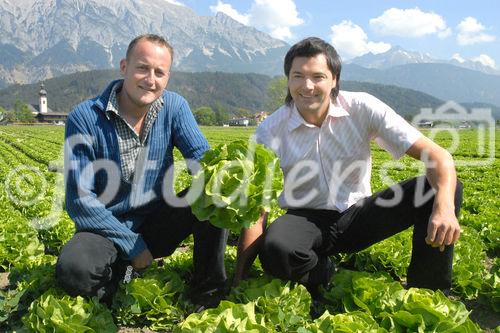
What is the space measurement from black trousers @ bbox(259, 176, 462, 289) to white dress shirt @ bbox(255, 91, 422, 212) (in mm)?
153

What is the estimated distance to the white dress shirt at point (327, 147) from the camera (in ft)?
12.8

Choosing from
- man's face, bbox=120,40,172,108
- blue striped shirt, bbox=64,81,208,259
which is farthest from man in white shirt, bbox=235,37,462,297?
man's face, bbox=120,40,172,108

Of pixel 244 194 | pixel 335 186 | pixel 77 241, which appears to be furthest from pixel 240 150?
pixel 77 241

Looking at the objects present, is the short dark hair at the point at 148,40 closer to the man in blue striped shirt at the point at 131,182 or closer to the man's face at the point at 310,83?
the man in blue striped shirt at the point at 131,182

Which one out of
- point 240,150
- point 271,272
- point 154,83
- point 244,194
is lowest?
point 271,272

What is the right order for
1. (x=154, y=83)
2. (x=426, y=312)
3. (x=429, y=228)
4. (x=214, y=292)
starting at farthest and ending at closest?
(x=214, y=292) → (x=154, y=83) → (x=429, y=228) → (x=426, y=312)

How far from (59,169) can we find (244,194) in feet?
48.6

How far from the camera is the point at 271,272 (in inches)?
143

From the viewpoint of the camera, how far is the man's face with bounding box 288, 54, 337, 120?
3.66 m

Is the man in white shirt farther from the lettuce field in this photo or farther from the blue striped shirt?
the blue striped shirt

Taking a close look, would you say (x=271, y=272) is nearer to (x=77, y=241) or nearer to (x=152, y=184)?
(x=152, y=184)

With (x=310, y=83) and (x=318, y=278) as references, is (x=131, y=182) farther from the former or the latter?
(x=318, y=278)

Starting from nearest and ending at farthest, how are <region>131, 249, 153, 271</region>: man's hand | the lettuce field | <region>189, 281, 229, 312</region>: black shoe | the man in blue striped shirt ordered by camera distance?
the lettuce field → the man in blue striped shirt → <region>131, 249, 153, 271</region>: man's hand → <region>189, 281, 229, 312</region>: black shoe

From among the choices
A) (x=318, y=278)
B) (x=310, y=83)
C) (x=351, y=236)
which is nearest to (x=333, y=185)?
(x=351, y=236)
